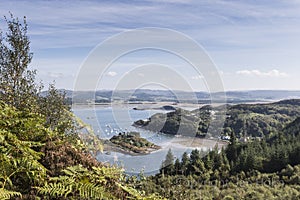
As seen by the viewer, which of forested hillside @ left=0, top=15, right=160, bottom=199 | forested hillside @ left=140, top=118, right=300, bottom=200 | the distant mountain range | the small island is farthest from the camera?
forested hillside @ left=140, top=118, right=300, bottom=200

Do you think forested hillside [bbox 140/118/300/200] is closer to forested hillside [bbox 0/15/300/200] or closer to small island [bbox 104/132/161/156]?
forested hillside [bbox 0/15/300/200]

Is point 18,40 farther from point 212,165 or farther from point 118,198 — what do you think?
point 212,165

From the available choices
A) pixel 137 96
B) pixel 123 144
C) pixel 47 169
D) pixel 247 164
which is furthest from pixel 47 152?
pixel 247 164

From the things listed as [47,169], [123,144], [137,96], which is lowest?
[123,144]

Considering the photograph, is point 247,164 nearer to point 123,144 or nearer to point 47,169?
point 123,144

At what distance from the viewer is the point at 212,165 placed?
144ft

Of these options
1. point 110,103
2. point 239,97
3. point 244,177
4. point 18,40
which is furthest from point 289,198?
point 239,97

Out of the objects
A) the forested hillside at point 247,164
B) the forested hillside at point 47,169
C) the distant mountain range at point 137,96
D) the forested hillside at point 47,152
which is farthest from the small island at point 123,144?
the forested hillside at point 247,164

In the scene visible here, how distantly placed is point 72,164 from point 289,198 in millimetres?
26464

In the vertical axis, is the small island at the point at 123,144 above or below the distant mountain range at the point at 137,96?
below

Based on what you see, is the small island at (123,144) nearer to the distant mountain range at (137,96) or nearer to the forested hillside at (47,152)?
the forested hillside at (47,152)

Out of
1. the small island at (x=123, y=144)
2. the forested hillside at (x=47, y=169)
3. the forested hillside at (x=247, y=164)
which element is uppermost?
the forested hillside at (x=47, y=169)

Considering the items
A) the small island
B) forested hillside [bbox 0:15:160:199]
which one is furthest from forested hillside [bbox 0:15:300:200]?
the small island

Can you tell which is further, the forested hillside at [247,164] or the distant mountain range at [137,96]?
the forested hillside at [247,164]
